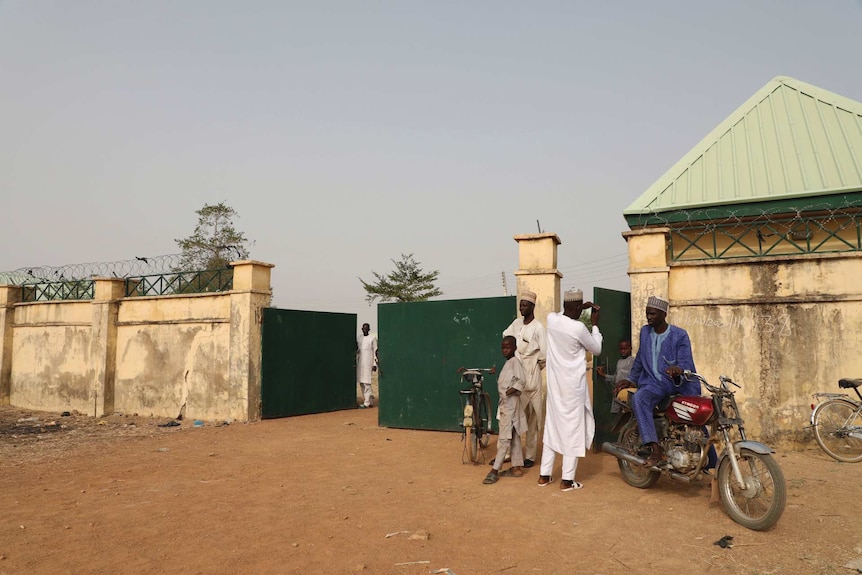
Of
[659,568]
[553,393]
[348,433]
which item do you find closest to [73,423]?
[348,433]

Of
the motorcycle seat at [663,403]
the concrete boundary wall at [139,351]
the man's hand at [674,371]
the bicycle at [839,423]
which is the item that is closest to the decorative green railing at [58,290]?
the concrete boundary wall at [139,351]

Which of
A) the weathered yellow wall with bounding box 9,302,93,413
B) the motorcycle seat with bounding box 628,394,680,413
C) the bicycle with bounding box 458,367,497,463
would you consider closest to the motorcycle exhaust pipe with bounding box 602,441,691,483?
the motorcycle seat with bounding box 628,394,680,413

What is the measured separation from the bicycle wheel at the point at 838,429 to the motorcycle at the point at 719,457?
2335 mm

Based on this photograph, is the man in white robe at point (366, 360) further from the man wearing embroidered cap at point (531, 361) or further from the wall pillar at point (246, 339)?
the man wearing embroidered cap at point (531, 361)

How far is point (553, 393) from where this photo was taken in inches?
225

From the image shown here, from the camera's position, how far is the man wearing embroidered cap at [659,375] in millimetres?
5039

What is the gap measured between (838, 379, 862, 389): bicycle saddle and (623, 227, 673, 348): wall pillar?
2148 millimetres

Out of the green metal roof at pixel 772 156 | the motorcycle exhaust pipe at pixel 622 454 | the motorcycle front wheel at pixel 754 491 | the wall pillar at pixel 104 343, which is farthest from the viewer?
the wall pillar at pixel 104 343

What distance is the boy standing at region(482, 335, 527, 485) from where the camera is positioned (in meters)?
5.93

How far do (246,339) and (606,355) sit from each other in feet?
21.5

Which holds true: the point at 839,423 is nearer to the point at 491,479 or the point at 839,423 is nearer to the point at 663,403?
the point at 663,403

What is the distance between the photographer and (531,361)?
6449mm

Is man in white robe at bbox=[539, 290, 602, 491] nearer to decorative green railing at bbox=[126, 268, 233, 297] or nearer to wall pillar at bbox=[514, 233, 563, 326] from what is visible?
wall pillar at bbox=[514, 233, 563, 326]

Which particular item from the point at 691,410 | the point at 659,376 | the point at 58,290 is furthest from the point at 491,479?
the point at 58,290
